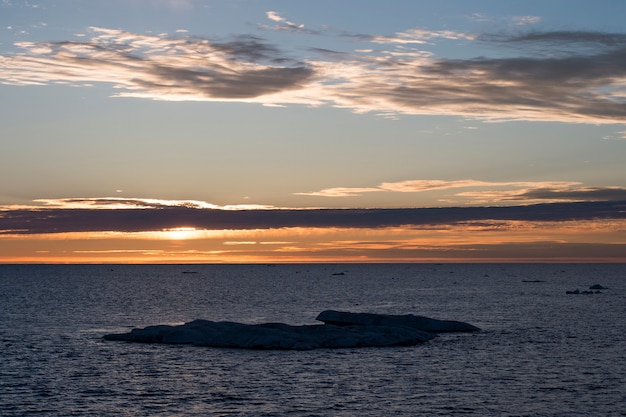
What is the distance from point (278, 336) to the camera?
256 feet

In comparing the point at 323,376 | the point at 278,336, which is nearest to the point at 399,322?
the point at 278,336

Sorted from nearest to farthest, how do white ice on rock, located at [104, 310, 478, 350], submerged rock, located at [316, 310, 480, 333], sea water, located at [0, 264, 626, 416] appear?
1. sea water, located at [0, 264, 626, 416]
2. white ice on rock, located at [104, 310, 478, 350]
3. submerged rock, located at [316, 310, 480, 333]

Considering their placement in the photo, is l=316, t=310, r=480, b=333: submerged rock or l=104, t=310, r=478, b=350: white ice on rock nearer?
l=104, t=310, r=478, b=350: white ice on rock

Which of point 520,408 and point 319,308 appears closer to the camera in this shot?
point 520,408

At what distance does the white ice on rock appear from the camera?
77.6 m

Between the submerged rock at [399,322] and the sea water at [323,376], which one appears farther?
the submerged rock at [399,322]

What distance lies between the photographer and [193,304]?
6166 inches

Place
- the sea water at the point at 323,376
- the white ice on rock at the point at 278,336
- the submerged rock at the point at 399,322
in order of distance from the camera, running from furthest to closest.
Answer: the submerged rock at the point at 399,322 → the white ice on rock at the point at 278,336 → the sea water at the point at 323,376

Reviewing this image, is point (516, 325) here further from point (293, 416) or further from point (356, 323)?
point (293, 416)

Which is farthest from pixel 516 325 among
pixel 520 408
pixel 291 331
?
pixel 520 408

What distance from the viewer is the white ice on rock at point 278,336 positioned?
77625 millimetres

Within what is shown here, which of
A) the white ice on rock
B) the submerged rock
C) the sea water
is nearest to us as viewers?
the sea water

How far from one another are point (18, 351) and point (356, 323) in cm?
3754

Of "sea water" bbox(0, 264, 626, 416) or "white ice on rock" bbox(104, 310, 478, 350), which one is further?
"white ice on rock" bbox(104, 310, 478, 350)
